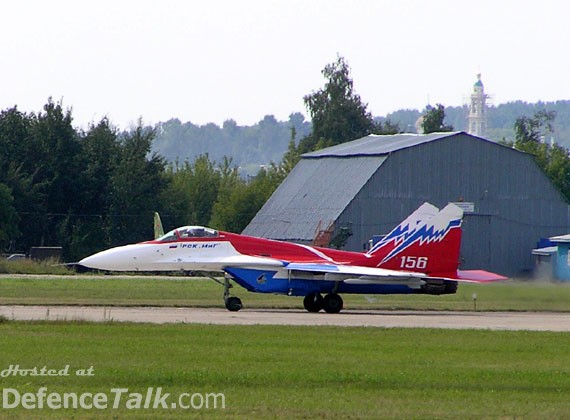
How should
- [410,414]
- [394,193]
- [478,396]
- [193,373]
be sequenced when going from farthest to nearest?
1. [394,193]
2. [193,373]
3. [478,396]
4. [410,414]

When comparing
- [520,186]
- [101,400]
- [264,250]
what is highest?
[520,186]

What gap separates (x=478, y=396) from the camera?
49.4ft

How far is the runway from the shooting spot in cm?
2667

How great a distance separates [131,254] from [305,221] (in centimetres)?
3279

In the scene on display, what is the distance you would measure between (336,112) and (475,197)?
118ft

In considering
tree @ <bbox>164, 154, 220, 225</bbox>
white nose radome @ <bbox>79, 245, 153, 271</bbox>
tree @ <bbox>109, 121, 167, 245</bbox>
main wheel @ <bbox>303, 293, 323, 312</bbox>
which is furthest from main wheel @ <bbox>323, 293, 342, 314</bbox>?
tree @ <bbox>164, 154, 220, 225</bbox>

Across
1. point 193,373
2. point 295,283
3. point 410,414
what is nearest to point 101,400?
point 193,373

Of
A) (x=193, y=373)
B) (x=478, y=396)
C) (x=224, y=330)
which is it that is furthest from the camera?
(x=224, y=330)

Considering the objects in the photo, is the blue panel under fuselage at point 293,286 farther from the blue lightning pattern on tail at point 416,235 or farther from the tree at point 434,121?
the tree at point 434,121

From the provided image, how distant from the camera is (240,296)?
39875mm

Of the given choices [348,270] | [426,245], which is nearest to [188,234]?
[348,270]

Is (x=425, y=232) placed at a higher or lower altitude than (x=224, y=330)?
higher

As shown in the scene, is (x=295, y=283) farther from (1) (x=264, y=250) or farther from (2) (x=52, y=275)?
(2) (x=52, y=275)
